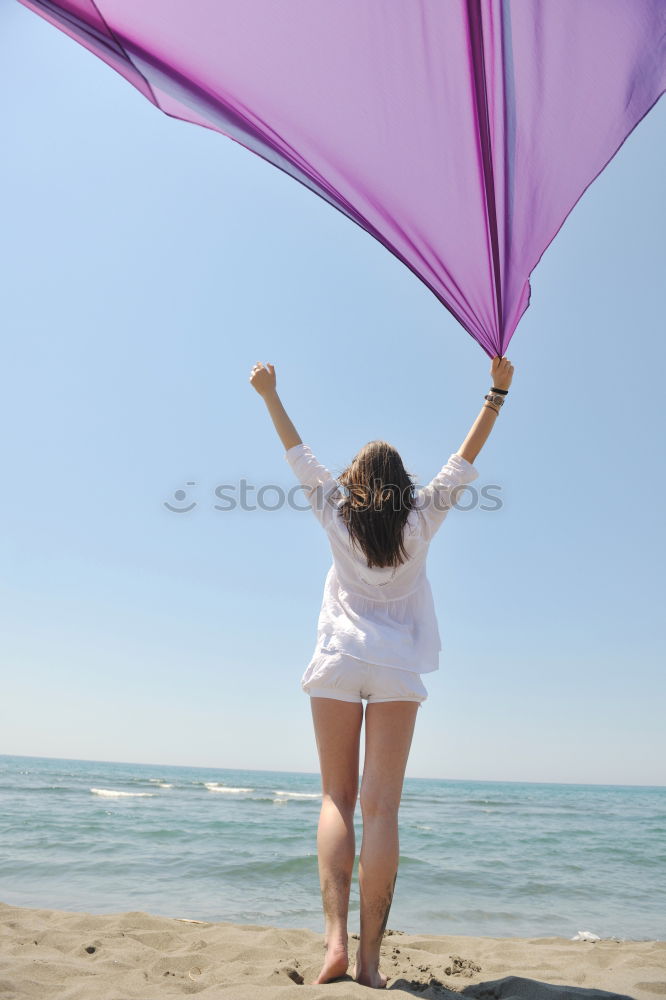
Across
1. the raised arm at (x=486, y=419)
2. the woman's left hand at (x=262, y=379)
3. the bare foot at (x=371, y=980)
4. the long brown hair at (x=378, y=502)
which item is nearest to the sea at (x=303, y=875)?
the bare foot at (x=371, y=980)

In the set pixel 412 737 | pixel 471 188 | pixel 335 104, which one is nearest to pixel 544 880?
pixel 412 737

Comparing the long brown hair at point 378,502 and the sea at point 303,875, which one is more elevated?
the long brown hair at point 378,502

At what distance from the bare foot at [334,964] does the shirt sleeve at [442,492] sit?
136 cm

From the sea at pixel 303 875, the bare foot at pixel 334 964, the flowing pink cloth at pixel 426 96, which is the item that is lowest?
the sea at pixel 303 875

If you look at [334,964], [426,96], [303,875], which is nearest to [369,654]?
[334,964]

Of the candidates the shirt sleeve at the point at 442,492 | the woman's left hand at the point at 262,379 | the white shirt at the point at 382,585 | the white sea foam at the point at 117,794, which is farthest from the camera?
the white sea foam at the point at 117,794

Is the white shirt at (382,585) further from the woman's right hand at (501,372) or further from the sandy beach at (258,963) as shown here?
the sandy beach at (258,963)

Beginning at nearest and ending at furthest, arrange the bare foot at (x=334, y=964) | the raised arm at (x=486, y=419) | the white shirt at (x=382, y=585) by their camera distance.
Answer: the bare foot at (x=334, y=964) → the white shirt at (x=382, y=585) → the raised arm at (x=486, y=419)

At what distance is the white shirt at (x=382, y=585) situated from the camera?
2.46 metres

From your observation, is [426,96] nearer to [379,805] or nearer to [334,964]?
[379,805]

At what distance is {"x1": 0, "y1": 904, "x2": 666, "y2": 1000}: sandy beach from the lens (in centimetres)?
226

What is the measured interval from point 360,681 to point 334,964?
2.80 feet

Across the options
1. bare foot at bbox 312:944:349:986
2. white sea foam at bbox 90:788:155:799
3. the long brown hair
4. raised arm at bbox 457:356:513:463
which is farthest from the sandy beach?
white sea foam at bbox 90:788:155:799

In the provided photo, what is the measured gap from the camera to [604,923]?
501 cm
